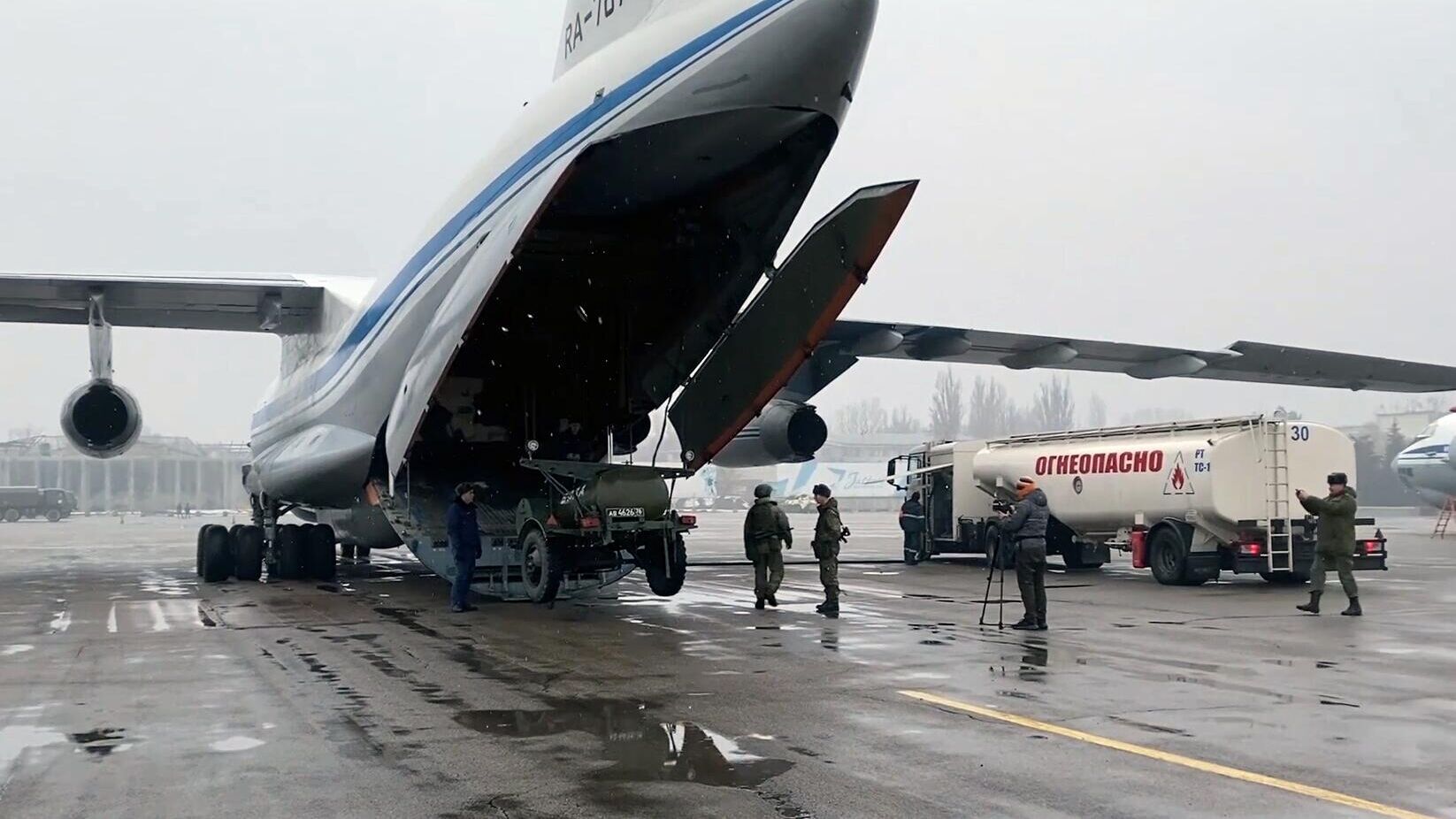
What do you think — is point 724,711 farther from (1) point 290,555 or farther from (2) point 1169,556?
(1) point 290,555

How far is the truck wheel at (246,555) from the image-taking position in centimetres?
1867

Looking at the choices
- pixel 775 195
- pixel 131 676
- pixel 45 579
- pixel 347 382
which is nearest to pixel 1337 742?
pixel 775 195

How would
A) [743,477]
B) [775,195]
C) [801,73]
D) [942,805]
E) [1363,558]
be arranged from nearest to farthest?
[942,805] → [801,73] → [775,195] → [1363,558] → [743,477]

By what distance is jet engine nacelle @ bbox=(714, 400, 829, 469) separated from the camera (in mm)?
16797

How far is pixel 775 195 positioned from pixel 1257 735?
645 centimetres

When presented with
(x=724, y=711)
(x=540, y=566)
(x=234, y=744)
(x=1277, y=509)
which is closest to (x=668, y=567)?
(x=540, y=566)

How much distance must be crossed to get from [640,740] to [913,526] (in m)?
16.8

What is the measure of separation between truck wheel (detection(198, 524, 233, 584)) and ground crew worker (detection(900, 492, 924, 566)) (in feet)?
35.6

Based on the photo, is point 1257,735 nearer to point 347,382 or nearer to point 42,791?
point 42,791

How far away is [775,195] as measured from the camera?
37.8 ft

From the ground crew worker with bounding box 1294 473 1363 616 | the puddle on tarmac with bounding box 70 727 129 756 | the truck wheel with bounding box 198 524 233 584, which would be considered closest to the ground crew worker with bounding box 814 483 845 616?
the ground crew worker with bounding box 1294 473 1363 616

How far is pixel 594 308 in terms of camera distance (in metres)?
13.2

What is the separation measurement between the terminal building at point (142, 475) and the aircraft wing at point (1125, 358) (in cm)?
6542

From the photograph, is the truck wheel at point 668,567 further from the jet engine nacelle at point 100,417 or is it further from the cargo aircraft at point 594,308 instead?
the jet engine nacelle at point 100,417
